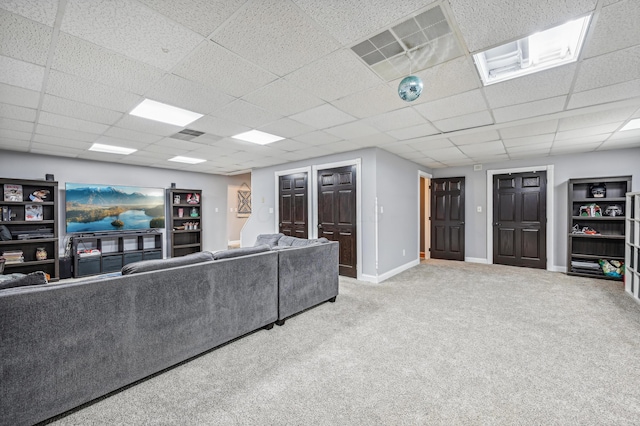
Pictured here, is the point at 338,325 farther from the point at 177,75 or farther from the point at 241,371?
the point at 177,75

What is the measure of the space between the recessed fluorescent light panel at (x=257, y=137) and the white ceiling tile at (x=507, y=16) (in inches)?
114

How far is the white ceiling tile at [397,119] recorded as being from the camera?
3.27 m

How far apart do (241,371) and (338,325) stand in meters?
1.16

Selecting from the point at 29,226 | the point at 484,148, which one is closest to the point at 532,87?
the point at 484,148

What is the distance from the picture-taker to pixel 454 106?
3.08 m

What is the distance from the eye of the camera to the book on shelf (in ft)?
15.6

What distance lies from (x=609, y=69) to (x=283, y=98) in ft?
9.18

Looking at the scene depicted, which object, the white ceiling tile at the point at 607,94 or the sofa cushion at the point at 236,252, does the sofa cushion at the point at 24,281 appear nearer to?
the sofa cushion at the point at 236,252

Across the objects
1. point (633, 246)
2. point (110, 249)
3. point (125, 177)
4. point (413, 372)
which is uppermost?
point (125, 177)

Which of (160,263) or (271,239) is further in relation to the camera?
(271,239)

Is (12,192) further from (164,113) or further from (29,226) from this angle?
(164,113)

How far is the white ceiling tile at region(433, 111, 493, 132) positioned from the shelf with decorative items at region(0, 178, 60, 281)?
21.9ft

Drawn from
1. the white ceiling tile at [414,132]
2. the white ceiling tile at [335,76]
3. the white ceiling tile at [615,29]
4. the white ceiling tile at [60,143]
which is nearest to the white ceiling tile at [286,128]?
the white ceiling tile at [335,76]

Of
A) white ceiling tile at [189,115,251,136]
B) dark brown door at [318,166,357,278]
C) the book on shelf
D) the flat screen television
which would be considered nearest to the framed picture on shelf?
the book on shelf
